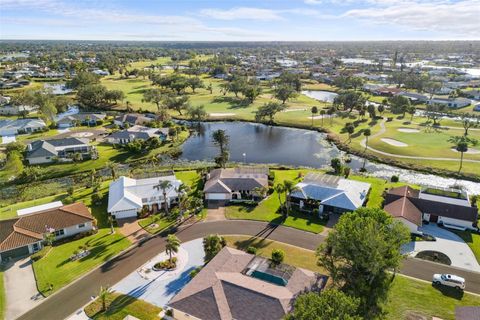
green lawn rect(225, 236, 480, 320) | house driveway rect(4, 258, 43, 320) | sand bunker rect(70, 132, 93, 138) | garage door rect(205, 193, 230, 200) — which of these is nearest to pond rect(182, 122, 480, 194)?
garage door rect(205, 193, 230, 200)

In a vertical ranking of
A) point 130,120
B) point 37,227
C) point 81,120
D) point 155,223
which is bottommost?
point 155,223

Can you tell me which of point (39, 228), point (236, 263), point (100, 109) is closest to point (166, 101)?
point (100, 109)

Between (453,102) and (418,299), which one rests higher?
(453,102)

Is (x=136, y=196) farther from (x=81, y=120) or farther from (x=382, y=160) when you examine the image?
(x=81, y=120)

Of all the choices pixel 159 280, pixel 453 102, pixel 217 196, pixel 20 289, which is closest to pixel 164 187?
pixel 217 196

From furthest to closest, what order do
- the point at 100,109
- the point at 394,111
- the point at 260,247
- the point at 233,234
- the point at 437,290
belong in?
the point at 100,109 → the point at 394,111 → the point at 233,234 → the point at 260,247 → the point at 437,290

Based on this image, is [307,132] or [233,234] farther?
[307,132]

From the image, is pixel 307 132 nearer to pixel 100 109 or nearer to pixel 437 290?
pixel 437 290
